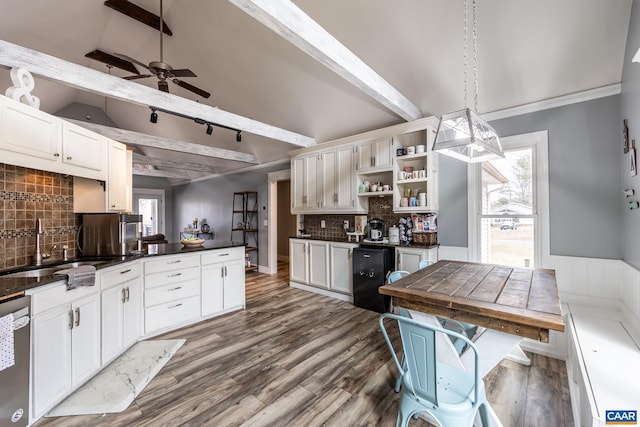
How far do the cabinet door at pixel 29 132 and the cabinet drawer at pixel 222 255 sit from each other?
5.57 feet

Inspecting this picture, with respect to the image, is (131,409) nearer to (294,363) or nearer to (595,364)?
(294,363)

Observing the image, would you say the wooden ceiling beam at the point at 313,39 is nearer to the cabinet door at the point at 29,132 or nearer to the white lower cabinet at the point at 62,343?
the cabinet door at the point at 29,132

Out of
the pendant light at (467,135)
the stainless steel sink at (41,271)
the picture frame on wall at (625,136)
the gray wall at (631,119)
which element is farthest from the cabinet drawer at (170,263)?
the picture frame on wall at (625,136)

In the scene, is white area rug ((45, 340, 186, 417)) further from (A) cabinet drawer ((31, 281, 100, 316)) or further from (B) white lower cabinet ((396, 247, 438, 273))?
(B) white lower cabinet ((396, 247, 438, 273))

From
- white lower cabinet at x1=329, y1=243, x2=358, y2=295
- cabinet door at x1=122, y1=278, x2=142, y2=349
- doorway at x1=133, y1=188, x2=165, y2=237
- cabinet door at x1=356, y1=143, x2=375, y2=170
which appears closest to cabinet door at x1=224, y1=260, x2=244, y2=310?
cabinet door at x1=122, y1=278, x2=142, y2=349

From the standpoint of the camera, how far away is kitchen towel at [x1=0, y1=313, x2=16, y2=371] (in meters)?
1.46

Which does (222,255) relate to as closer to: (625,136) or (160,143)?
(160,143)

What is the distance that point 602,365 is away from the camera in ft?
5.04

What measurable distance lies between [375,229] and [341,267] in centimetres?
80

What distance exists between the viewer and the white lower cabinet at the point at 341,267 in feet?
13.4

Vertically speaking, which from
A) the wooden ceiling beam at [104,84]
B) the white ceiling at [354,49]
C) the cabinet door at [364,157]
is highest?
the white ceiling at [354,49]

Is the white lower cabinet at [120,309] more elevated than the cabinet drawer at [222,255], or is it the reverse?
the cabinet drawer at [222,255]

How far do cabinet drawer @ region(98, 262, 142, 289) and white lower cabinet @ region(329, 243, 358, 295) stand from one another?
259cm

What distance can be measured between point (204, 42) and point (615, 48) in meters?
4.81
